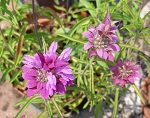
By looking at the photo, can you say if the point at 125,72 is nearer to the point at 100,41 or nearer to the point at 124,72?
the point at 124,72

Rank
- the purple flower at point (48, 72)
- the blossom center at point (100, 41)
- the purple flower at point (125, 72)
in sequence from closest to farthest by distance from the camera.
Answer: the purple flower at point (48, 72)
the blossom center at point (100, 41)
the purple flower at point (125, 72)

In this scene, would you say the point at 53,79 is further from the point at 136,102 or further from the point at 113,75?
the point at 136,102

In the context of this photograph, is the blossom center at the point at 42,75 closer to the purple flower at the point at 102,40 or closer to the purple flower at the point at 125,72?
the purple flower at the point at 102,40

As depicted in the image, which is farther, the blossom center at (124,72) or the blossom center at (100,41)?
the blossom center at (124,72)

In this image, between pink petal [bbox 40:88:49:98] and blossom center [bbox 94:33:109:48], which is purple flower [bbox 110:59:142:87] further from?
pink petal [bbox 40:88:49:98]

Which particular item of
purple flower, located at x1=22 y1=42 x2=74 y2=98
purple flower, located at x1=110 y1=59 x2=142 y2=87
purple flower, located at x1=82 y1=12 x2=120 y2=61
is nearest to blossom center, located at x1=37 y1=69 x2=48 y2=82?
purple flower, located at x1=22 y1=42 x2=74 y2=98

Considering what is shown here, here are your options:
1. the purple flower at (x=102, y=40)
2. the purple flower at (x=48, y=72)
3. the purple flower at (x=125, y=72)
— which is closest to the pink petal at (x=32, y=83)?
the purple flower at (x=48, y=72)

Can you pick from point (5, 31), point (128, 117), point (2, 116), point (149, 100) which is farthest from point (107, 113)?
point (5, 31)
